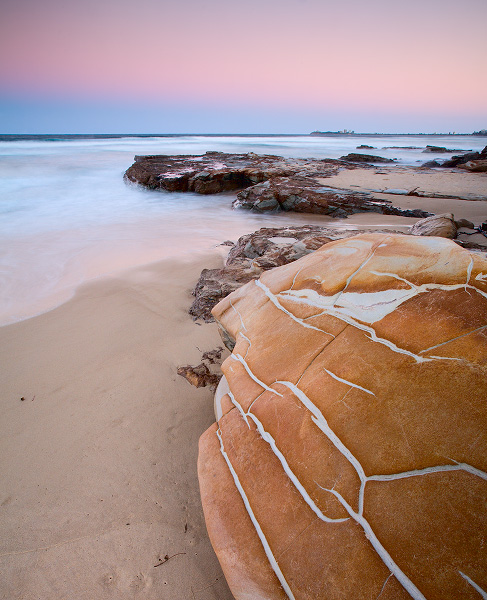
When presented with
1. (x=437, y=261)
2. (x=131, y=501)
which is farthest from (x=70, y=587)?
(x=437, y=261)

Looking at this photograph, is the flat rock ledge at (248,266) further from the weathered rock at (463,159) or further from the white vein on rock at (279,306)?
the weathered rock at (463,159)

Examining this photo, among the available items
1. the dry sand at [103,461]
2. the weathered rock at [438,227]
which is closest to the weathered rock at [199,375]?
the dry sand at [103,461]

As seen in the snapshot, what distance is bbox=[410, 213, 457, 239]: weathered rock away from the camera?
4.79 m

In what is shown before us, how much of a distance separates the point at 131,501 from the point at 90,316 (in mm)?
2375

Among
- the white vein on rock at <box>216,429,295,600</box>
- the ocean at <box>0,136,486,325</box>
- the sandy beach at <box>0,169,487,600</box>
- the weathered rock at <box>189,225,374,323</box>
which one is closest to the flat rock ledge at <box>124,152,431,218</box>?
the ocean at <box>0,136,486,325</box>

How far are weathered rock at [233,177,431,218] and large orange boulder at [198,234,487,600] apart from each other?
630 cm

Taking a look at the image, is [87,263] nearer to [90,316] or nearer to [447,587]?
[90,316]

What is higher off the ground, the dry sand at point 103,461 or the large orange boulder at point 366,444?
the large orange boulder at point 366,444

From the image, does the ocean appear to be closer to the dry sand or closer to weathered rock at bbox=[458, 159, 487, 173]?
the dry sand

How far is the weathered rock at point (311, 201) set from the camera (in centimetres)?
762

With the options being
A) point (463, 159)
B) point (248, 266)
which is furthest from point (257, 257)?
point (463, 159)

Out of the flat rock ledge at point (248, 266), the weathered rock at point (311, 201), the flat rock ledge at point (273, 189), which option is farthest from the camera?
the flat rock ledge at point (273, 189)

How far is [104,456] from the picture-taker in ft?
6.71

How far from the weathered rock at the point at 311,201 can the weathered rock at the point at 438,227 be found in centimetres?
209
